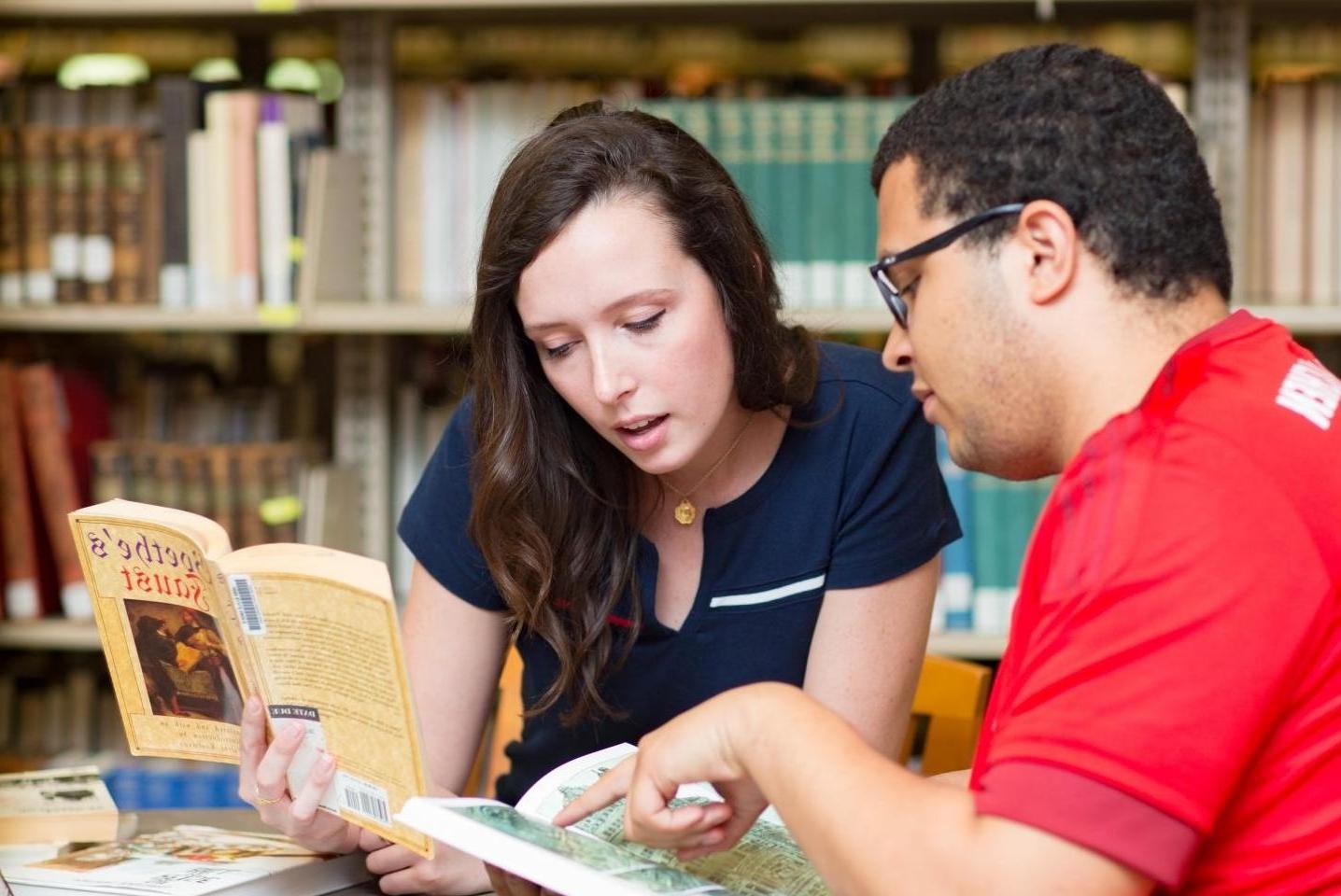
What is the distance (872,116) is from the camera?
6.93 ft

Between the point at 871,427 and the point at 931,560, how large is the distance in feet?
0.44

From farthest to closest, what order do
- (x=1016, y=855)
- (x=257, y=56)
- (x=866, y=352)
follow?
1. (x=257, y=56)
2. (x=866, y=352)
3. (x=1016, y=855)

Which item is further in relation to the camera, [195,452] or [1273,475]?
[195,452]

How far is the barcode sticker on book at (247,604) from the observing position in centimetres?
95

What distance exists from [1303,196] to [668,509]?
123cm

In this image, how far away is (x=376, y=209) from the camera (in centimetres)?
225

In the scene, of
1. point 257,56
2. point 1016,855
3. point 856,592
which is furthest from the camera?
point 257,56

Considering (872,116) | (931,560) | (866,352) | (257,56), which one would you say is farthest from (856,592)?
(257,56)

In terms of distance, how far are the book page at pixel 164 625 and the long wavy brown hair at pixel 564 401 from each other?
306 mm

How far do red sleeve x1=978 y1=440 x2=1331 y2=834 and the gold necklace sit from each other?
0.69 meters

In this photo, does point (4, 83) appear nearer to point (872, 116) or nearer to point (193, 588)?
point (872, 116)

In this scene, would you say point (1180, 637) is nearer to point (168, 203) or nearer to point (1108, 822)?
point (1108, 822)

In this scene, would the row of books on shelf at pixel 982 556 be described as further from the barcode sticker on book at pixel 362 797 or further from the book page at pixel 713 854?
the barcode sticker on book at pixel 362 797

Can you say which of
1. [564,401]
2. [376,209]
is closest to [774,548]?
[564,401]
